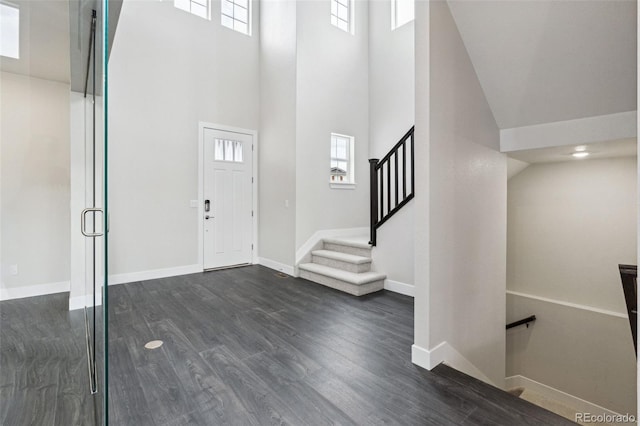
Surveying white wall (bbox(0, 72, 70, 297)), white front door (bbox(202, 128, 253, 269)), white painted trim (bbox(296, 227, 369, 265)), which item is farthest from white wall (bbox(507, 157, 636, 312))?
white wall (bbox(0, 72, 70, 297))

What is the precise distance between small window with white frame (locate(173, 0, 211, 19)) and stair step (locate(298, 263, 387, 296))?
4411 mm

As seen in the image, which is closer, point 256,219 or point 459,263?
point 459,263

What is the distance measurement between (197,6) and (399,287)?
17.4 ft

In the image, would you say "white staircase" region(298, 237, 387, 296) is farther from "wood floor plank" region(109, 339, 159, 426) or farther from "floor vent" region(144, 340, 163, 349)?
"wood floor plank" region(109, 339, 159, 426)

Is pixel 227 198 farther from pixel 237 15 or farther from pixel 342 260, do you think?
pixel 237 15

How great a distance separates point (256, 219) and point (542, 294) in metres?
4.52

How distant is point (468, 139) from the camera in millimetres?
2584

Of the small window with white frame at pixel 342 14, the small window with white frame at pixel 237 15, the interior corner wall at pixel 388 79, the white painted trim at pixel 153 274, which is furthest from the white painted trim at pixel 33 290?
the small window with white frame at pixel 342 14

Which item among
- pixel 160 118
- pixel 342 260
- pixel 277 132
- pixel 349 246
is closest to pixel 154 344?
pixel 342 260

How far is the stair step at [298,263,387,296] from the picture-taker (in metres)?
3.87

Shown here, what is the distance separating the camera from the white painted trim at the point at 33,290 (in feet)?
10.7

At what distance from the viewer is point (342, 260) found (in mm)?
4336

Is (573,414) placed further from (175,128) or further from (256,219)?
(175,128)

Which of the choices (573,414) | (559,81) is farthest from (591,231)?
(559,81)
